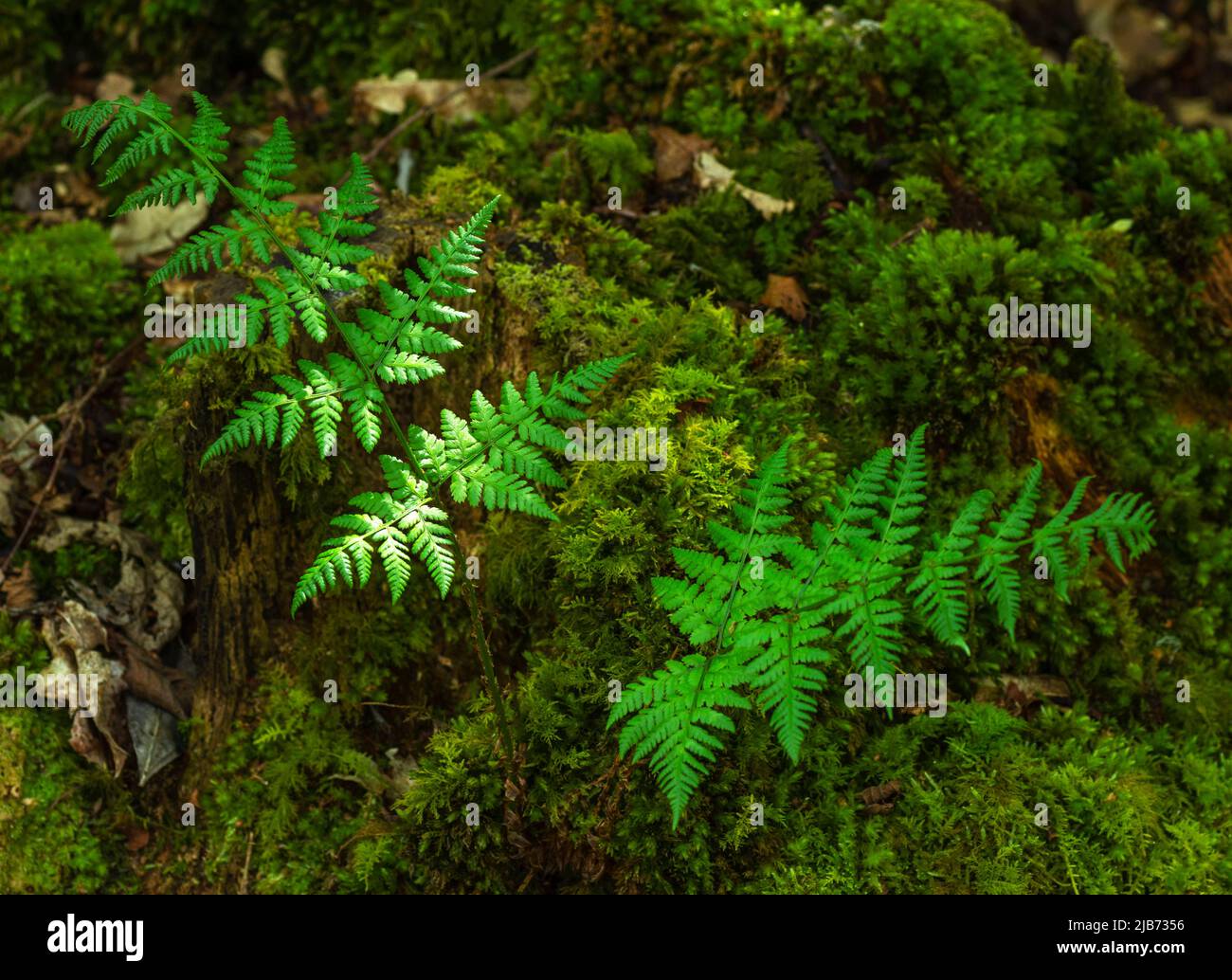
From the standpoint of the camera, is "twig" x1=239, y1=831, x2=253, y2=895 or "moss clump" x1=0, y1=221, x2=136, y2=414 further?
"moss clump" x1=0, y1=221, x2=136, y2=414

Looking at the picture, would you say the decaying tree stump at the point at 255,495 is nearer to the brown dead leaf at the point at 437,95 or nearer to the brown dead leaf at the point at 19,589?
the brown dead leaf at the point at 19,589

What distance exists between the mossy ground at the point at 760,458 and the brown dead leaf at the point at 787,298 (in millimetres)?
46

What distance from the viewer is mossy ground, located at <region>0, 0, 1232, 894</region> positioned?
3.29 m

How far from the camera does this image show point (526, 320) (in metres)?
3.92

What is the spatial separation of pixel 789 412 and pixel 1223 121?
630 centimetres

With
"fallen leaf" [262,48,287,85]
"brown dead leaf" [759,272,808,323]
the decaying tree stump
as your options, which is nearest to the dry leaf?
"brown dead leaf" [759,272,808,323]

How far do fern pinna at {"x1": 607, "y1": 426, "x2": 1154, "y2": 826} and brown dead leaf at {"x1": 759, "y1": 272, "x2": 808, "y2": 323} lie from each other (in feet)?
4.92

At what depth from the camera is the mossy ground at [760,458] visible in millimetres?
3291

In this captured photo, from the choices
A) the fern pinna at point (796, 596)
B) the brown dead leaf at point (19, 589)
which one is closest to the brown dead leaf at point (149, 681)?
Answer: the brown dead leaf at point (19, 589)

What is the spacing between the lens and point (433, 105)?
534 centimetres

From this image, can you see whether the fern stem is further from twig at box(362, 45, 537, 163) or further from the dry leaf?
twig at box(362, 45, 537, 163)

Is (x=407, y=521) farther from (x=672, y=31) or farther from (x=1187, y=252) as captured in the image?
(x=1187, y=252)

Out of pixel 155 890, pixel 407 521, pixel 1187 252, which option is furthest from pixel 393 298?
pixel 1187 252

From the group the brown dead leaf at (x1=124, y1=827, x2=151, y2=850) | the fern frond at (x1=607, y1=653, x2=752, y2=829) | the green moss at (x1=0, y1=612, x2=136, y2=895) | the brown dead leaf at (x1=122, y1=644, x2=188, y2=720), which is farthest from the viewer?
the brown dead leaf at (x1=122, y1=644, x2=188, y2=720)
